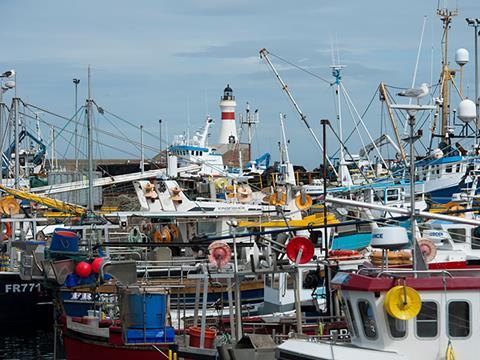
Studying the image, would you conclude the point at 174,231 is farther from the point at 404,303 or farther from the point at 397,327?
the point at 404,303

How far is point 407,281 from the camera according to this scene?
53.1 feet

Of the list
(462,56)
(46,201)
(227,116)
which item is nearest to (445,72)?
(462,56)

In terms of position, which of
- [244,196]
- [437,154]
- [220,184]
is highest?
[437,154]

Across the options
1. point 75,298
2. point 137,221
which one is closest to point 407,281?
point 75,298

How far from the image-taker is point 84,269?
78.7 ft

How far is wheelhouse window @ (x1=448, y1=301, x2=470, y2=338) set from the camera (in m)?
16.2

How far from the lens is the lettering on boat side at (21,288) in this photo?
3616 cm

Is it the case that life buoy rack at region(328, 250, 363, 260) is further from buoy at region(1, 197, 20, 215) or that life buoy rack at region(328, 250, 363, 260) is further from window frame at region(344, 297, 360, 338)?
buoy at region(1, 197, 20, 215)

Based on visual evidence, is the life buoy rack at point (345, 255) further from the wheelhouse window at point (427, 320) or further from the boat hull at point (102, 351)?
the wheelhouse window at point (427, 320)

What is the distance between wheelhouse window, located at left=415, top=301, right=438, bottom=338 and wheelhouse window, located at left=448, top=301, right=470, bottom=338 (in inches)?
8.9

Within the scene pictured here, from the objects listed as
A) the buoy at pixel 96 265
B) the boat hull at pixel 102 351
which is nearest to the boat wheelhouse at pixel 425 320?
the boat hull at pixel 102 351

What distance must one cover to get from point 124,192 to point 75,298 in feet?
86.2

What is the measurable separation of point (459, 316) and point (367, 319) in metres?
1.38

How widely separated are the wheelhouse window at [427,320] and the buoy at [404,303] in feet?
1.33
